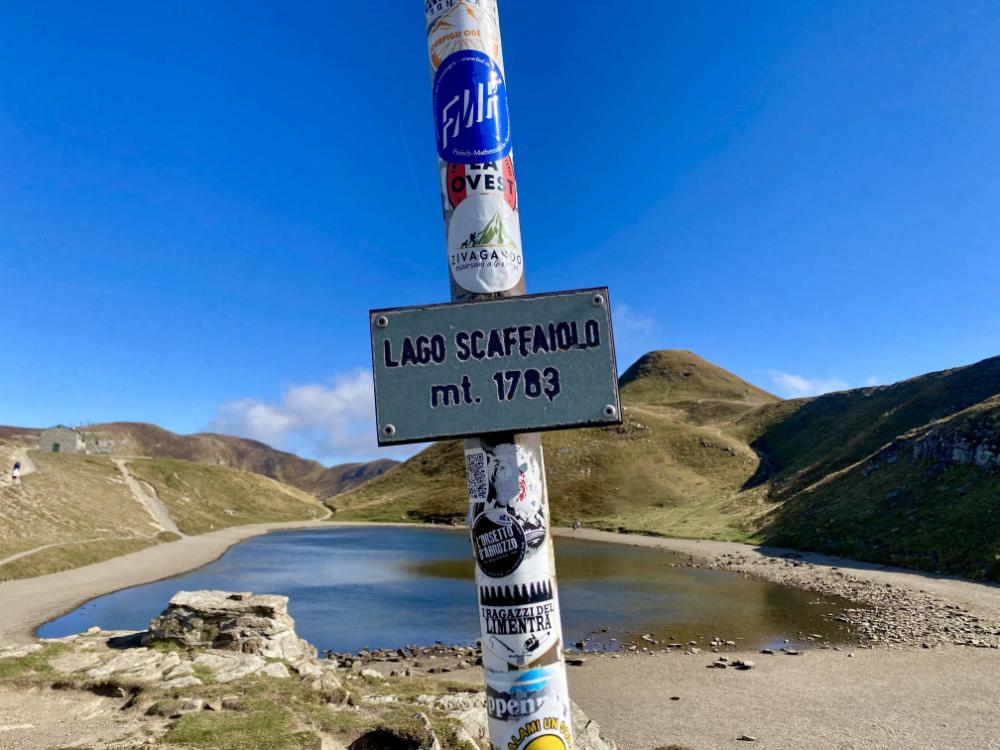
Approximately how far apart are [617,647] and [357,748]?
25.4 m

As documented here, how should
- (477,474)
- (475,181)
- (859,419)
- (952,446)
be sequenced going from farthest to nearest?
(859,419) < (952,446) < (475,181) < (477,474)

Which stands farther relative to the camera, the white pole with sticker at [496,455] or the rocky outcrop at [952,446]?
the rocky outcrop at [952,446]

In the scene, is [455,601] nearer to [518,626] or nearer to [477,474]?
[518,626]

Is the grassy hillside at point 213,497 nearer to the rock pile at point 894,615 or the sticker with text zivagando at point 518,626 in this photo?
the rock pile at point 894,615

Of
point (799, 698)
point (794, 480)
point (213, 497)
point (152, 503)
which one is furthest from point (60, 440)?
point (799, 698)

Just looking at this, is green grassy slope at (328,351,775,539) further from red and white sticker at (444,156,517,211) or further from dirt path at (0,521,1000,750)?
red and white sticker at (444,156,517,211)

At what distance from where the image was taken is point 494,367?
6.37m

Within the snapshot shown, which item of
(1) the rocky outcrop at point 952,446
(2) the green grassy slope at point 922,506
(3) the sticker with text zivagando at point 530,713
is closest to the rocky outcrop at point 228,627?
(3) the sticker with text zivagando at point 530,713

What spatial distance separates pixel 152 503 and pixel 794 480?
121621mm

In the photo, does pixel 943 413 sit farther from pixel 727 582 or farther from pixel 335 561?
pixel 335 561

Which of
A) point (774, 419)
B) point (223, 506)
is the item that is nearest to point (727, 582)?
point (223, 506)

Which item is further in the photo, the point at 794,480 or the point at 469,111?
the point at 794,480

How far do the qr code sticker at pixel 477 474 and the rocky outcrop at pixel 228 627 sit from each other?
830 inches

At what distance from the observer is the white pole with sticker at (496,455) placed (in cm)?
638
